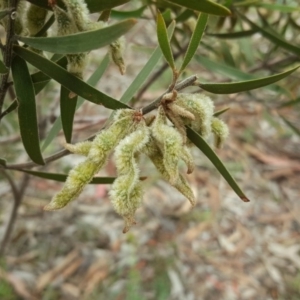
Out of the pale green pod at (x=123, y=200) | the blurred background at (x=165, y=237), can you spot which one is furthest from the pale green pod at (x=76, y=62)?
the blurred background at (x=165, y=237)

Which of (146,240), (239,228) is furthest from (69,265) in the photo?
(239,228)

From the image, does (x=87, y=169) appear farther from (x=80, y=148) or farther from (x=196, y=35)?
(x=196, y=35)

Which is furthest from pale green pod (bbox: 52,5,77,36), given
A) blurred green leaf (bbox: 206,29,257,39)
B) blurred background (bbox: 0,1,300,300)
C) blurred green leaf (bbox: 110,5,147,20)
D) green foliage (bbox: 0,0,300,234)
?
blurred background (bbox: 0,1,300,300)

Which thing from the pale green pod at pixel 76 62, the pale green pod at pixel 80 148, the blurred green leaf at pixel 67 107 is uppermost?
the pale green pod at pixel 76 62

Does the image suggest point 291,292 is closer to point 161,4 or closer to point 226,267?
point 226,267

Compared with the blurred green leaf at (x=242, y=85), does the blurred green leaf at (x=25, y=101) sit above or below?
below

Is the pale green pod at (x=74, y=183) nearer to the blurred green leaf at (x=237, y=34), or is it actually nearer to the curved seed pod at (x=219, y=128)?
the curved seed pod at (x=219, y=128)

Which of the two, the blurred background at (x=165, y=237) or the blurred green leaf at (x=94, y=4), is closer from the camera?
the blurred green leaf at (x=94, y=4)
